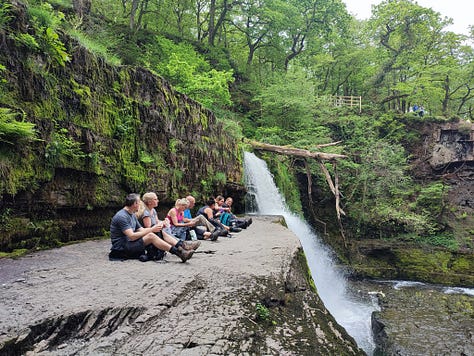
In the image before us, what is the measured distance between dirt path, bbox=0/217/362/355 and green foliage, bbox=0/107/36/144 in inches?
71.8

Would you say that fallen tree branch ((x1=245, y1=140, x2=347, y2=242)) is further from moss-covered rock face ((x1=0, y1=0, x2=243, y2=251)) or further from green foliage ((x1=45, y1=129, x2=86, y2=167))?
green foliage ((x1=45, y1=129, x2=86, y2=167))

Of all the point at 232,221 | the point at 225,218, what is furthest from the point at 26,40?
the point at 232,221

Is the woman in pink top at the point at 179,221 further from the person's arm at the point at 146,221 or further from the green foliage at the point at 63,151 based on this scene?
the green foliage at the point at 63,151

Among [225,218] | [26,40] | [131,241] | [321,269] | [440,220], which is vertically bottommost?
[321,269]

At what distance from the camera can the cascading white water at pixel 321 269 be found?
890cm

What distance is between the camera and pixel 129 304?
291 centimetres

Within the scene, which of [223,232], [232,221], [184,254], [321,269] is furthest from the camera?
[321,269]

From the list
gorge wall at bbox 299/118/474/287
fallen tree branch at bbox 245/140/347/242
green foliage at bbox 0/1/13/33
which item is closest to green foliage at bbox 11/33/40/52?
green foliage at bbox 0/1/13/33

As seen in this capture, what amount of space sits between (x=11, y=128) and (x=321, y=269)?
11.5 metres

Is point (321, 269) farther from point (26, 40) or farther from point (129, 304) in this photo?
point (26, 40)

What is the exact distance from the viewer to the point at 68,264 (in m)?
4.25

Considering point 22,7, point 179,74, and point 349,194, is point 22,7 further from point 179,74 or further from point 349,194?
point 349,194

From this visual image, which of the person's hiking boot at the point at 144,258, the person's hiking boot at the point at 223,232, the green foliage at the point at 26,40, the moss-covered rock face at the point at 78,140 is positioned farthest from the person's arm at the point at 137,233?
the green foliage at the point at 26,40

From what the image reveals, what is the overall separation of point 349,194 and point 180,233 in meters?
15.7
